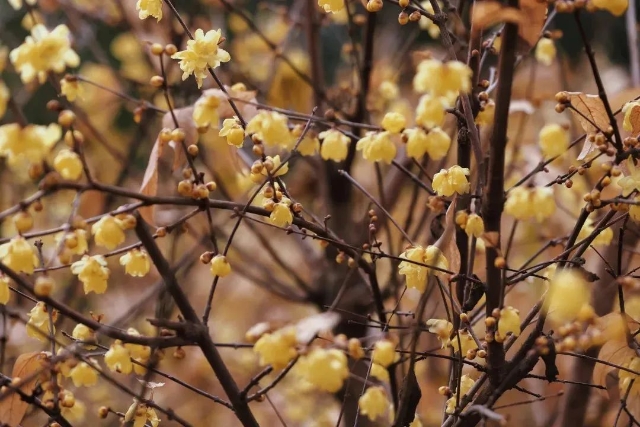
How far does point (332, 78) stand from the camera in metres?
3.50

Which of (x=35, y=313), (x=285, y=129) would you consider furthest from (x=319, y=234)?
(x=35, y=313)

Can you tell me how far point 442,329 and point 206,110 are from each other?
482 mm

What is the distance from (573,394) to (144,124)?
66.5 inches

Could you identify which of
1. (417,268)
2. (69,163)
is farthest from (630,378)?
(69,163)

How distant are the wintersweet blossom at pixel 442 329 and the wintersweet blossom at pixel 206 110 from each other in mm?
467

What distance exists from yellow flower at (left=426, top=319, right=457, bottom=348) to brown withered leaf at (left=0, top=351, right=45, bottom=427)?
1.99 feet

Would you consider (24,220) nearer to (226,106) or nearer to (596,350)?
(226,106)

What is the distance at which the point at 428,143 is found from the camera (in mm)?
1092

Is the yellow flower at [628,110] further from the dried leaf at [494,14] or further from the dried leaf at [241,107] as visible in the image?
the dried leaf at [241,107]

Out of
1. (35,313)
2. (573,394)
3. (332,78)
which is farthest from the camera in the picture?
(332,78)

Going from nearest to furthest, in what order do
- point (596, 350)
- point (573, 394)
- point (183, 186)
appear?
point (183, 186) < point (596, 350) < point (573, 394)

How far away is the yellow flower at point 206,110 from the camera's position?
1.07 metres

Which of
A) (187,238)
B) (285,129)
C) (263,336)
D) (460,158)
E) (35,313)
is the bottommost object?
(263,336)

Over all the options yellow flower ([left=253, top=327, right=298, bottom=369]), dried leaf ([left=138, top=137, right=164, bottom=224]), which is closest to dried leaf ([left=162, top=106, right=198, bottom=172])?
dried leaf ([left=138, top=137, right=164, bottom=224])
